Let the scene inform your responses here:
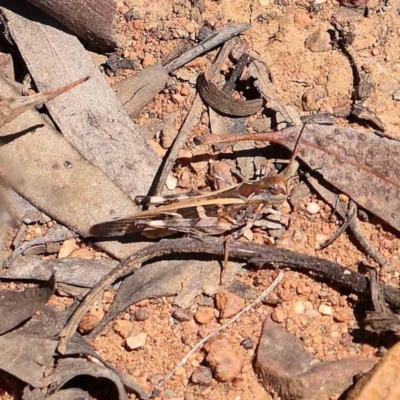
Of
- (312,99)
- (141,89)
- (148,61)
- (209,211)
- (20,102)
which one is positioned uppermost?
(312,99)

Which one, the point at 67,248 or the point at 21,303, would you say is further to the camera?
A: the point at 67,248

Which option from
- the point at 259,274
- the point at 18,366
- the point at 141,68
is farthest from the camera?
the point at 141,68

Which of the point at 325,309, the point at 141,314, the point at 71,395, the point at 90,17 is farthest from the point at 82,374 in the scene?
the point at 90,17

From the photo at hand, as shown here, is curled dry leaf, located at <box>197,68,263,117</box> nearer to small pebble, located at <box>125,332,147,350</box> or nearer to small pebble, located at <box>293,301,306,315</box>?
small pebble, located at <box>293,301,306,315</box>

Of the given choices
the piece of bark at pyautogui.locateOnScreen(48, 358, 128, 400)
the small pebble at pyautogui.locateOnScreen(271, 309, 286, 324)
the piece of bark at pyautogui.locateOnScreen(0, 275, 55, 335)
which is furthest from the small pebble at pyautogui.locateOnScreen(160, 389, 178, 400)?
the piece of bark at pyautogui.locateOnScreen(0, 275, 55, 335)

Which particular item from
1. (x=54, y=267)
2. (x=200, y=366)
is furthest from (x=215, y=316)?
(x=54, y=267)

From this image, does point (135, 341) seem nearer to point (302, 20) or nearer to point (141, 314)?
point (141, 314)

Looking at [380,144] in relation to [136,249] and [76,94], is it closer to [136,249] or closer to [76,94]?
[136,249]
